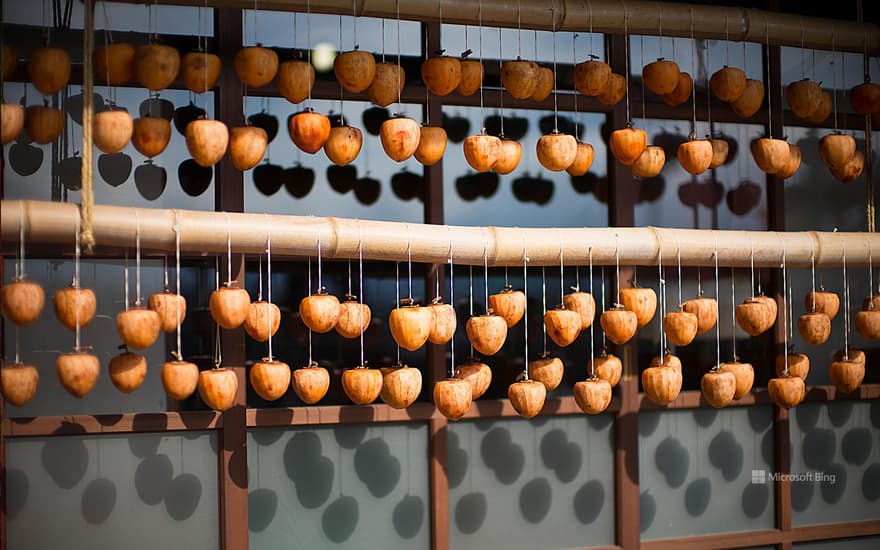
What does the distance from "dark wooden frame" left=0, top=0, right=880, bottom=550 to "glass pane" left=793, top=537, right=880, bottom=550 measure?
0.19 ft

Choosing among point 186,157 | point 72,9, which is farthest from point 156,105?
point 72,9

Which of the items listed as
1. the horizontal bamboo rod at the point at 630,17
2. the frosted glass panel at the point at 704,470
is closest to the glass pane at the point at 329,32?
the horizontal bamboo rod at the point at 630,17

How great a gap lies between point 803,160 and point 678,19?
47.5 inches

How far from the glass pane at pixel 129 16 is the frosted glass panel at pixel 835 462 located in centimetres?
351

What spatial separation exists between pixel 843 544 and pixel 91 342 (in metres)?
3.82

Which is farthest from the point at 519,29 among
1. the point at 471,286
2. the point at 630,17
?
the point at 471,286

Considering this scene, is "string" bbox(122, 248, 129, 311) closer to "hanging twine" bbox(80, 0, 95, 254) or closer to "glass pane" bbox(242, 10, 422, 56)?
"hanging twine" bbox(80, 0, 95, 254)

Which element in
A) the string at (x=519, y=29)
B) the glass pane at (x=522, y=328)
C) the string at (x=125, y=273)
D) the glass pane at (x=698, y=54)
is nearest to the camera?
the string at (x=125, y=273)

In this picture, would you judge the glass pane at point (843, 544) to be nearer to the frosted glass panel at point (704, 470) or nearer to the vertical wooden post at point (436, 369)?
the frosted glass panel at point (704, 470)

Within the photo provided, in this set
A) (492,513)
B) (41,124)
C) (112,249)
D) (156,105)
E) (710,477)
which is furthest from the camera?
(710,477)

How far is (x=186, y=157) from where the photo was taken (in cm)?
405

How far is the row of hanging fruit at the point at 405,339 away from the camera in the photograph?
10.6 ft

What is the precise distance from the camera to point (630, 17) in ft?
13.6

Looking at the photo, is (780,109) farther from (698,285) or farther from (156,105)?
(156,105)
